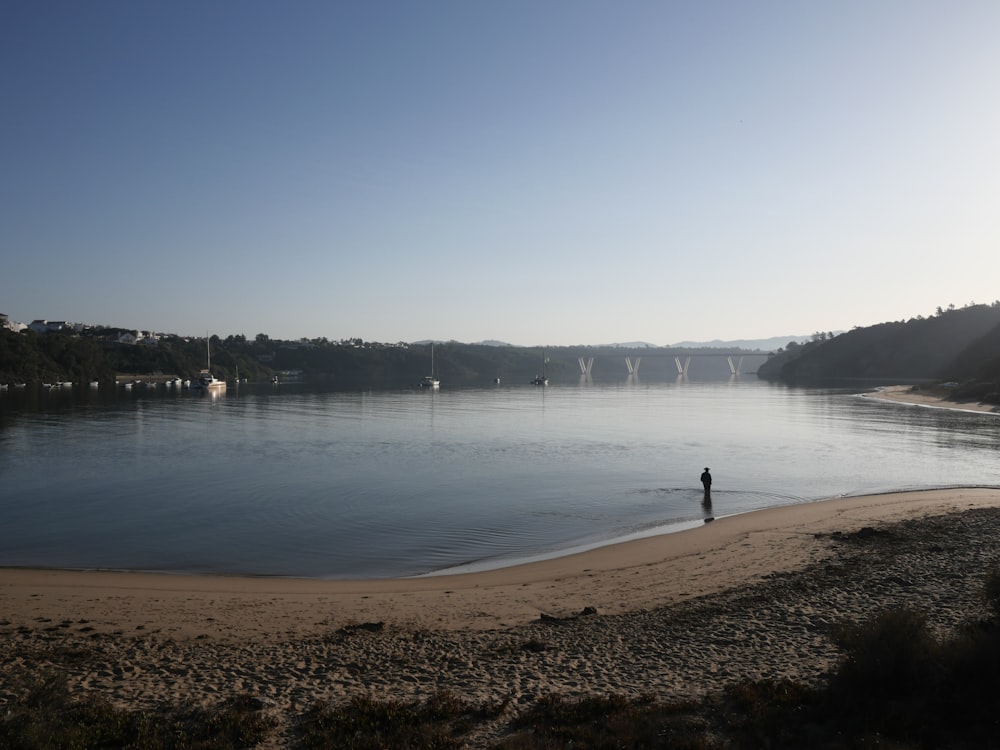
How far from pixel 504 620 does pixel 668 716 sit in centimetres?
494

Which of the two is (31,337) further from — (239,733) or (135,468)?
(239,733)

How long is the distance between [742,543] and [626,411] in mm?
61578

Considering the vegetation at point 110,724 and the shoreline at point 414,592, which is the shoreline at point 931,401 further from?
the vegetation at point 110,724

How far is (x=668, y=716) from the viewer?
8.11 meters

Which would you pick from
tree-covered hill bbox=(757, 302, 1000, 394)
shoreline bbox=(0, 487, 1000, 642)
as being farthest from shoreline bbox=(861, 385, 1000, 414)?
shoreline bbox=(0, 487, 1000, 642)

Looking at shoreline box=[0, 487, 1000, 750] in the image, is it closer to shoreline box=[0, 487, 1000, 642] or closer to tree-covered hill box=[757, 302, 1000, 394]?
shoreline box=[0, 487, 1000, 642]

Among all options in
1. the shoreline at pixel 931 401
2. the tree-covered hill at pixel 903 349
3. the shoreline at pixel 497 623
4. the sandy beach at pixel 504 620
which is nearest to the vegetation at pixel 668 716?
the shoreline at pixel 497 623

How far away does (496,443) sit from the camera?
4809 centimetres

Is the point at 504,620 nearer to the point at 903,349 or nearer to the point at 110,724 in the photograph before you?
the point at 110,724

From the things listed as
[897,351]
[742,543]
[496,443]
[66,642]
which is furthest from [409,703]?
[897,351]

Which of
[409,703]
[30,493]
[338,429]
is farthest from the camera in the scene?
[338,429]

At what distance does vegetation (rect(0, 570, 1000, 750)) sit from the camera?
24.0 ft

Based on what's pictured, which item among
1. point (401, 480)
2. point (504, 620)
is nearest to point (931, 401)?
point (401, 480)

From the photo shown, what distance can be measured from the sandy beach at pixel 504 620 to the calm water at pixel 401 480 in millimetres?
2991
